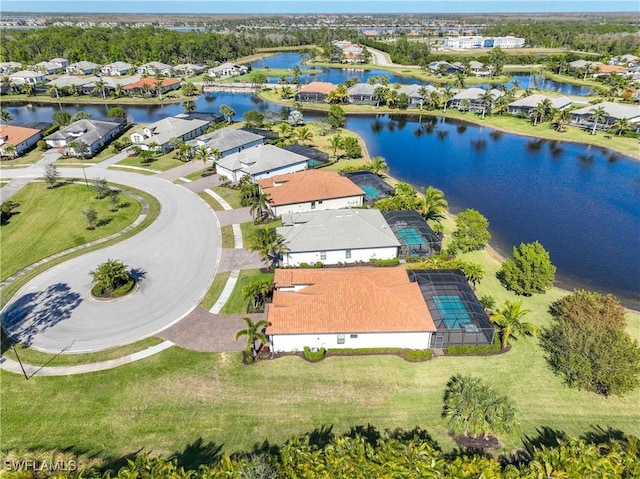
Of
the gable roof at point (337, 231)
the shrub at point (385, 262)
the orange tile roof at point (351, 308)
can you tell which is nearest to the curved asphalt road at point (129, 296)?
the gable roof at point (337, 231)

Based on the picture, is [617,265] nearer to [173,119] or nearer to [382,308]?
[382,308]

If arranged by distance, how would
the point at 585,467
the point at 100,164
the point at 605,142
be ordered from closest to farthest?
the point at 585,467 → the point at 100,164 → the point at 605,142

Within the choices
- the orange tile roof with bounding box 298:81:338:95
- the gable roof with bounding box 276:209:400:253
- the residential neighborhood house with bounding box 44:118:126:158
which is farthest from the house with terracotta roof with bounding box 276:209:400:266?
the orange tile roof with bounding box 298:81:338:95

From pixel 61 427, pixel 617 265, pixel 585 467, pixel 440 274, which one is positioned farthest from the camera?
pixel 617 265

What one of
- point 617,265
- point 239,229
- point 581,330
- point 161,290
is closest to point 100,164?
point 239,229

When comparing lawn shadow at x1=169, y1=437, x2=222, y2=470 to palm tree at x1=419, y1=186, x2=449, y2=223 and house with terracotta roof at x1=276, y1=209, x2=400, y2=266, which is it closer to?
house with terracotta roof at x1=276, y1=209, x2=400, y2=266

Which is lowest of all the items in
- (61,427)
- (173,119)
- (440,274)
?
(61,427)

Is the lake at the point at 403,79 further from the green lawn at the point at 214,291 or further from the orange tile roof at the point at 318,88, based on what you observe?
the green lawn at the point at 214,291
